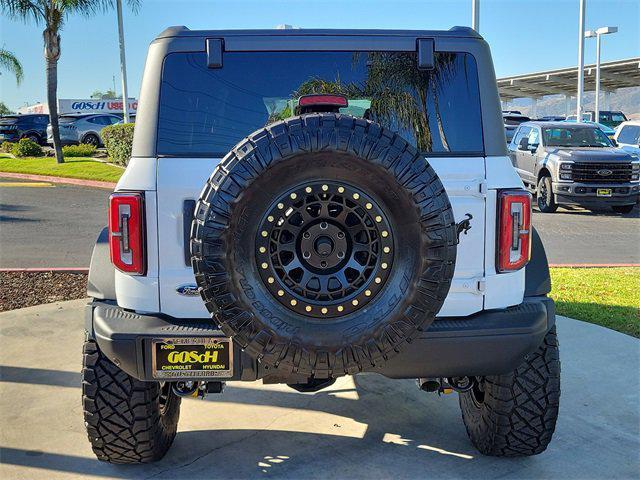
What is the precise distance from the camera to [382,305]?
2600mm

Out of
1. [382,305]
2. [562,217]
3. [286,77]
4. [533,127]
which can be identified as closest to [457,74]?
[286,77]

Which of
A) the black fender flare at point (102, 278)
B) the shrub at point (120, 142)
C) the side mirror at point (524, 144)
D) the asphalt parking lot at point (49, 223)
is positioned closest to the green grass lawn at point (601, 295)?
the black fender flare at point (102, 278)

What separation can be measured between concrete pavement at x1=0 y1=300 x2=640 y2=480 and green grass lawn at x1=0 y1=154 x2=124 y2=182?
15.0 meters

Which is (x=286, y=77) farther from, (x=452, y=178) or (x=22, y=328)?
(x=22, y=328)

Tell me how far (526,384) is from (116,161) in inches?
802

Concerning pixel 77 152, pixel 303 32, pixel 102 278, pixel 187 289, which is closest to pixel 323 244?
pixel 187 289

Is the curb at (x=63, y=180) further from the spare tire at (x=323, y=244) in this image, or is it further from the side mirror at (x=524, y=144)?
the spare tire at (x=323, y=244)

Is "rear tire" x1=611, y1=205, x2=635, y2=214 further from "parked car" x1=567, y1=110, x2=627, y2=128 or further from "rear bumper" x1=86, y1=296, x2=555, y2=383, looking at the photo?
"parked car" x1=567, y1=110, x2=627, y2=128

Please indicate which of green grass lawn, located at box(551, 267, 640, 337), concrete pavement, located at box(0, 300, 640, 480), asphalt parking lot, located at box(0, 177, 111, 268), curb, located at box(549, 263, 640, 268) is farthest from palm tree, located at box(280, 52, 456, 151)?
asphalt parking lot, located at box(0, 177, 111, 268)

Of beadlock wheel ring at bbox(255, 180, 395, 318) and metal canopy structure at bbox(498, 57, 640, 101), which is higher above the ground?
metal canopy structure at bbox(498, 57, 640, 101)

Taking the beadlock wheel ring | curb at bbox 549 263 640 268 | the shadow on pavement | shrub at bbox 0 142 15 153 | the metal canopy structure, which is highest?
the metal canopy structure

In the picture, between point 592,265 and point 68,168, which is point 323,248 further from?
point 68,168

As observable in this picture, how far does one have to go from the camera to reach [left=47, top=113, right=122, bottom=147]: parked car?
2972 cm

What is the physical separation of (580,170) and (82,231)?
30.2 ft
